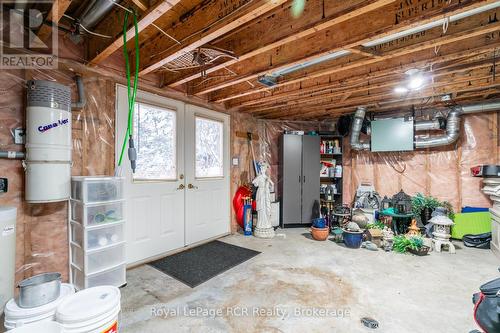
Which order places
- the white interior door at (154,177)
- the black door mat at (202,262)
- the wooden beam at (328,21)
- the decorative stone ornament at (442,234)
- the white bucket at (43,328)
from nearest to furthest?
the white bucket at (43,328) → the wooden beam at (328,21) → the black door mat at (202,262) → the white interior door at (154,177) → the decorative stone ornament at (442,234)

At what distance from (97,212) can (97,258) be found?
16.9 inches

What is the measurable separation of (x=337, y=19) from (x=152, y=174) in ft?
8.82

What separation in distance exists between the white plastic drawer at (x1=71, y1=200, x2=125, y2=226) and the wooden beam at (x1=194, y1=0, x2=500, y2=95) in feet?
6.53

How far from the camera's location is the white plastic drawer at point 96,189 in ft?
6.81

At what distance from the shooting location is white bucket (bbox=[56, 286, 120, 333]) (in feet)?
3.58

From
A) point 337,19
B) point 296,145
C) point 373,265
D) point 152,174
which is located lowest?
point 373,265

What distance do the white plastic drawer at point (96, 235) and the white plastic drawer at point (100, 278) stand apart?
257 millimetres

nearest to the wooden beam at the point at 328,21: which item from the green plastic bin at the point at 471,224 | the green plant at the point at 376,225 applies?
the green plant at the point at 376,225

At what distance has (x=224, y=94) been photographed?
140 inches

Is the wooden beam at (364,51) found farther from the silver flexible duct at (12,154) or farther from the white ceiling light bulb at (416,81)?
the silver flexible duct at (12,154)

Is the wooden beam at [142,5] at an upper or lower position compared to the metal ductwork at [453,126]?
upper

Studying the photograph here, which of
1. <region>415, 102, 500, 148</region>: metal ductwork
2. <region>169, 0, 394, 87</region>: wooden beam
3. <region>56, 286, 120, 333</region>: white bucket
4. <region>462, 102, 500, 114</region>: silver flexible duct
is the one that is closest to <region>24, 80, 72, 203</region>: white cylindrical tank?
<region>56, 286, 120, 333</region>: white bucket

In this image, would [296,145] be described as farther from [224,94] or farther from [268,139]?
[224,94]

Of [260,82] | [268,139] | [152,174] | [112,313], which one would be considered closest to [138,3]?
[260,82]
